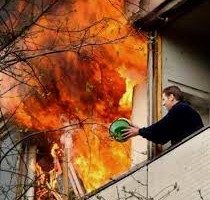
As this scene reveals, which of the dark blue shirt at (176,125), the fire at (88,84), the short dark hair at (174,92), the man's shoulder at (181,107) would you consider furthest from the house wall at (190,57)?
the dark blue shirt at (176,125)

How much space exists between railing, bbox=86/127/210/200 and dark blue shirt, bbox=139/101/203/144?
30cm

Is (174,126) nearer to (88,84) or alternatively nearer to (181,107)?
(181,107)

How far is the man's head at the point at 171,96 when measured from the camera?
28.6 feet

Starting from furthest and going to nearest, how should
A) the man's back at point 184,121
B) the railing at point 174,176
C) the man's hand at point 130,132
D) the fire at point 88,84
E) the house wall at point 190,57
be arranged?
the fire at point 88,84 < the house wall at point 190,57 < the man's hand at point 130,132 < the man's back at point 184,121 < the railing at point 174,176

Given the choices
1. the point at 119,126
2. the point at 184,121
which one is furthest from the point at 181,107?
the point at 119,126

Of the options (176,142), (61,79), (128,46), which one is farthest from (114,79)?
(176,142)

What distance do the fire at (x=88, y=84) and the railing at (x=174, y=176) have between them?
3.47ft

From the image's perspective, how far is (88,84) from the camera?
10.7 meters

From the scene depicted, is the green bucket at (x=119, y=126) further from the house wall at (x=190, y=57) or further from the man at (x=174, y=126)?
the house wall at (x=190, y=57)

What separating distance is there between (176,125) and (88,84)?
2.56m

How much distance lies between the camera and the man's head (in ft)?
28.6

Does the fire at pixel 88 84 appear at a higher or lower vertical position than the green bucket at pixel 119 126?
higher

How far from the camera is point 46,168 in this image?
38.1ft

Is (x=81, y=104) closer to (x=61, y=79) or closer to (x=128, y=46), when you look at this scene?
(x=61, y=79)
